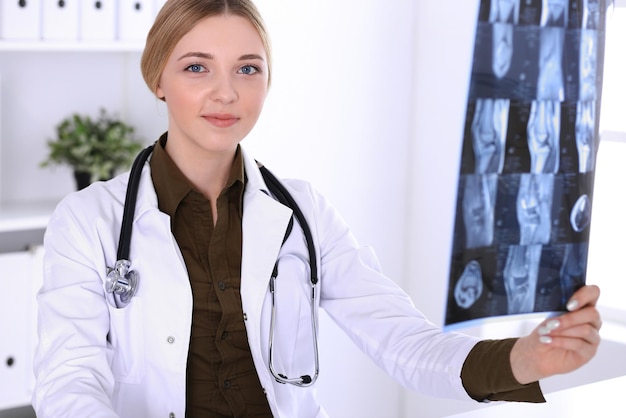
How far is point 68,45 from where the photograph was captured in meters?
2.61

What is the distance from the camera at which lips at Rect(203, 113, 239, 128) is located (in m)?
1.67

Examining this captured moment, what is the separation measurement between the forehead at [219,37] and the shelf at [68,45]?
1.02 metres

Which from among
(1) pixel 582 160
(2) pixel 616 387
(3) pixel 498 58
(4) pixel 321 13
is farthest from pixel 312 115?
(2) pixel 616 387

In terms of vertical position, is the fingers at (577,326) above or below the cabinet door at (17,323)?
above

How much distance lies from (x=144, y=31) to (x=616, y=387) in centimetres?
165

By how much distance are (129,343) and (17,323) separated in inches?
45.7

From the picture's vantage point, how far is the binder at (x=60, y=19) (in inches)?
102

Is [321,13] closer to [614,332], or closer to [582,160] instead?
[582,160]

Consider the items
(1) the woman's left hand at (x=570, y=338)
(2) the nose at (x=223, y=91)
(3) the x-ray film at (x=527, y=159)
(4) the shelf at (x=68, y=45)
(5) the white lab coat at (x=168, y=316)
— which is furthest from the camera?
(3) the x-ray film at (x=527, y=159)

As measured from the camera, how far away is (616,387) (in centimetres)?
178

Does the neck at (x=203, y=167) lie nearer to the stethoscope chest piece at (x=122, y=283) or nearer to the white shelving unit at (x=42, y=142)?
the stethoscope chest piece at (x=122, y=283)

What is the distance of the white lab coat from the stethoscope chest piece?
1 cm

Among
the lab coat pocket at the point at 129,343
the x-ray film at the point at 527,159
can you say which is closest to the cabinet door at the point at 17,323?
the lab coat pocket at the point at 129,343

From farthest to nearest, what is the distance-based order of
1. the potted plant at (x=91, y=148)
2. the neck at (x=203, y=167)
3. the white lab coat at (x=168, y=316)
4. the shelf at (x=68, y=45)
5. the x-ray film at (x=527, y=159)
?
the x-ray film at (x=527, y=159) < the potted plant at (x=91, y=148) < the shelf at (x=68, y=45) < the neck at (x=203, y=167) < the white lab coat at (x=168, y=316)
